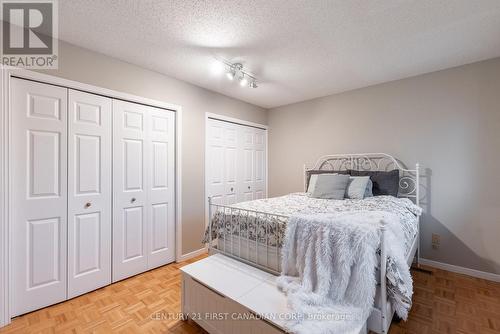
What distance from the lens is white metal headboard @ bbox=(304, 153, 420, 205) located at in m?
2.86

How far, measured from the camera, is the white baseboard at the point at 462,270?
2.41 metres

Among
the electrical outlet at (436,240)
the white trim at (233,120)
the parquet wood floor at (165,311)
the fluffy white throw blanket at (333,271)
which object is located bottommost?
the parquet wood floor at (165,311)

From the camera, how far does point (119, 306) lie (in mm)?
2020

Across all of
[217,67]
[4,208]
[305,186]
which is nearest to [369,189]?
[305,186]

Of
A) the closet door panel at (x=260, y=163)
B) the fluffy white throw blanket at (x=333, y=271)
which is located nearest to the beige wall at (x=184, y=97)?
the closet door panel at (x=260, y=163)

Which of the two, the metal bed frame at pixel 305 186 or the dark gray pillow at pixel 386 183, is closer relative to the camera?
the metal bed frame at pixel 305 186

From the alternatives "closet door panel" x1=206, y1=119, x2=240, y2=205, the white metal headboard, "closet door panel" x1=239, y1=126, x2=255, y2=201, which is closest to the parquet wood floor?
the white metal headboard

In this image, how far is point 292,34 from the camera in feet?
6.57

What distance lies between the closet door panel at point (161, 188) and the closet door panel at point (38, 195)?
2.70 ft

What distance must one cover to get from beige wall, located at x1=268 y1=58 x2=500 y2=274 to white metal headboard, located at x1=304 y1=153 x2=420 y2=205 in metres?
0.10

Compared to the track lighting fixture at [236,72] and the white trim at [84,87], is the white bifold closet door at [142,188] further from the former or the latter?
the track lighting fixture at [236,72]

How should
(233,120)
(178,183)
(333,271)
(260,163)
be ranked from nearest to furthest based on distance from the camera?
(333,271)
(178,183)
(233,120)
(260,163)

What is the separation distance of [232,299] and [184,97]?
99.0 inches

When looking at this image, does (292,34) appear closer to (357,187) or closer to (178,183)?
(357,187)
